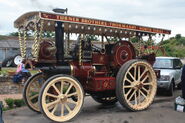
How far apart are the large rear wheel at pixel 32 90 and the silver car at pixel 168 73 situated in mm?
5102

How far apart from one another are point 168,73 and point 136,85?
3.84 m

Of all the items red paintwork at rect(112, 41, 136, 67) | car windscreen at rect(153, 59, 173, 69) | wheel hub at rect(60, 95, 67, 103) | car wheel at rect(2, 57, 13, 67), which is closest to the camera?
wheel hub at rect(60, 95, 67, 103)

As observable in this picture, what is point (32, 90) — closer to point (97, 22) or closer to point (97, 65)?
point (97, 65)

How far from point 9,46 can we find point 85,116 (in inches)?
729

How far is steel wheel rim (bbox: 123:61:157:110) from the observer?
24.7 feet

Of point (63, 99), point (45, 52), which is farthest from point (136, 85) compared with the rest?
point (45, 52)

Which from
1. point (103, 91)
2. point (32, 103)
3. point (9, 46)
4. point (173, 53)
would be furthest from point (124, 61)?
point (173, 53)

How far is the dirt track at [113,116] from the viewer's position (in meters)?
6.57

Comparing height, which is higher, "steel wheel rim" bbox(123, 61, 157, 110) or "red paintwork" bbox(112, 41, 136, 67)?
"red paintwork" bbox(112, 41, 136, 67)

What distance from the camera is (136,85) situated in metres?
7.66

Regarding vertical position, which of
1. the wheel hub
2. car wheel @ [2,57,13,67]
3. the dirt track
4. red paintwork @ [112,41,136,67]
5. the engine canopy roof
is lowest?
the dirt track

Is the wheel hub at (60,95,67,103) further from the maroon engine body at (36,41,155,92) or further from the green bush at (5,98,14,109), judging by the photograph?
the green bush at (5,98,14,109)

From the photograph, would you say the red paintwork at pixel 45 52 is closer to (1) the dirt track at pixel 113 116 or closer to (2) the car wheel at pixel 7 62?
(1) the dirt track at pixel 113 116

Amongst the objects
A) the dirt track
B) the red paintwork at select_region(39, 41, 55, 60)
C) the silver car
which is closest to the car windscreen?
the silver car
